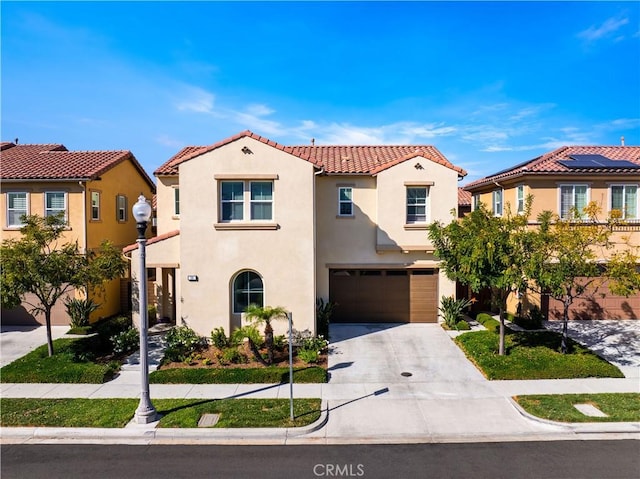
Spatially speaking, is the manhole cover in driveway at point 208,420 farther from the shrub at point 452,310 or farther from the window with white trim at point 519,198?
the window with white trim at point 519,198

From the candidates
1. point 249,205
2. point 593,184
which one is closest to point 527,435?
point 249,205

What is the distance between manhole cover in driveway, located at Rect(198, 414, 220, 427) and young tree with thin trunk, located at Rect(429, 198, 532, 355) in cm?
779

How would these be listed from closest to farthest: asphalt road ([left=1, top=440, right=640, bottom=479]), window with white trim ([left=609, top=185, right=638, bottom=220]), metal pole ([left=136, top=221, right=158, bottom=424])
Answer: asphalt road ([left=1, top=440, right=640, bottom=479]) → metal pole ([left=136, top=221, right=158, bottom=424]) → window with white trim ([left=609, top=185, right=638, bottom=220])

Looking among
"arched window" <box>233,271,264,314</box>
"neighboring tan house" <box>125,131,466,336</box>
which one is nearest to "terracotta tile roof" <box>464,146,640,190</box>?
"neighboring tan house" <box>125,131,466,336</box>

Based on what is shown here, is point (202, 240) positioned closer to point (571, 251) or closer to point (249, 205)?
point (249, 205)

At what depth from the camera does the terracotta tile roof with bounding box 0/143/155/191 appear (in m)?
17.0

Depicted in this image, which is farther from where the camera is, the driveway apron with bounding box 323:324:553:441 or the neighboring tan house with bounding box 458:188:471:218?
the neighboring tan house with bounding box 458:188:471:218

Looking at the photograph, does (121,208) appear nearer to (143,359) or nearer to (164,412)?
(143,359)

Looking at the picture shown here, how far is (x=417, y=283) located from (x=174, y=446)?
11441 millimetres

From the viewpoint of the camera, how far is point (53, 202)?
17219 millimetres

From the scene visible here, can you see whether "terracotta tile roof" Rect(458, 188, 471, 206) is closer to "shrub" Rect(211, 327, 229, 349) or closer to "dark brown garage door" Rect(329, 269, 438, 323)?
"dark brown garage door" Rect(329, 269, 438, 323)

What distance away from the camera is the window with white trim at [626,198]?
1691 centimetres

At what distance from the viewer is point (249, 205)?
14.3 meters

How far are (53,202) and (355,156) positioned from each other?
41.9ft
